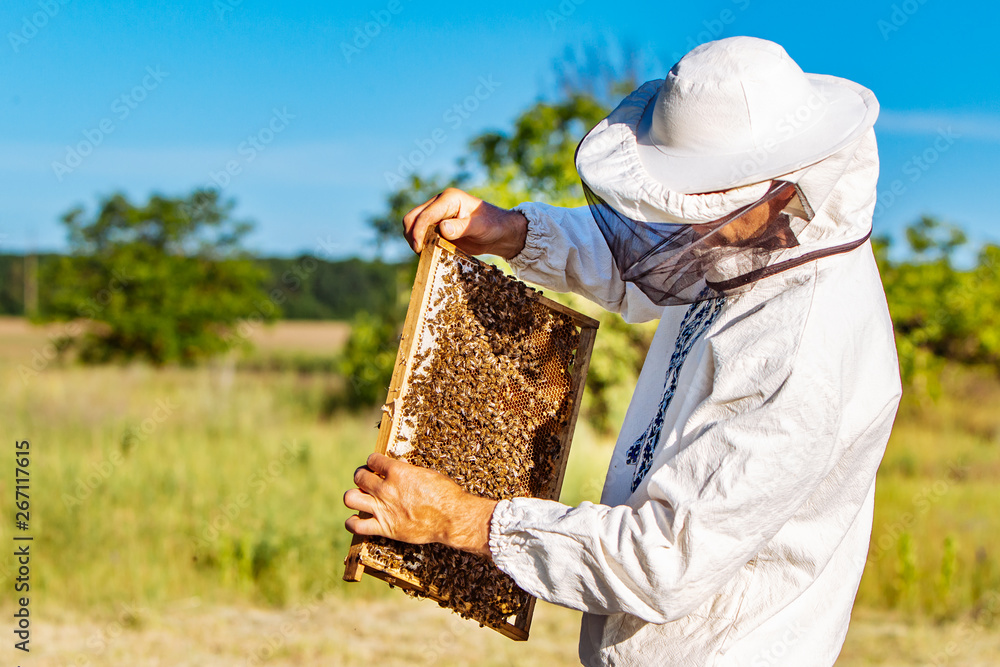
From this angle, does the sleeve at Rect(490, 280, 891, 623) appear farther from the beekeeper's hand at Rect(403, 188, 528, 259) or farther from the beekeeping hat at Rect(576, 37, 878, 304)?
the beekeeper's hand at Rect(403, 188, 528, 259)

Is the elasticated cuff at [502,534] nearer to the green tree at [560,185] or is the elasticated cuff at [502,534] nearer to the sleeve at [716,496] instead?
the sleeve at [716,496]

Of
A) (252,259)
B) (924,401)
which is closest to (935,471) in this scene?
(924,401)

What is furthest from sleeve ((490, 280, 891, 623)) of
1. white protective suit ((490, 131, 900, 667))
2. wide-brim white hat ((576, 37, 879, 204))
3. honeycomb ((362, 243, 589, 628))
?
honeycomb ((362, 243, 589, 628))

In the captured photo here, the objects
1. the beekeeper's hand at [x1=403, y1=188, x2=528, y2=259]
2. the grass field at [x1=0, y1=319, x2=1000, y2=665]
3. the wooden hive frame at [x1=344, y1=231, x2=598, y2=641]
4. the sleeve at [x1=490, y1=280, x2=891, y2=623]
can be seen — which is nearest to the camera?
the sleeve at [x1=490, y1=280, x2=891, y2=623]

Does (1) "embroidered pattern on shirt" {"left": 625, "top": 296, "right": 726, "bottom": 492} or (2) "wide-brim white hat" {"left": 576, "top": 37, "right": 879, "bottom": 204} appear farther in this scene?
(1) "embroidered pattern on shirt" {"left": 625, "top": 296, "right": 726, "bottom": 492}

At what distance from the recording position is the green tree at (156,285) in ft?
42.4

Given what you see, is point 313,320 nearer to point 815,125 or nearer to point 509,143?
point 509,143

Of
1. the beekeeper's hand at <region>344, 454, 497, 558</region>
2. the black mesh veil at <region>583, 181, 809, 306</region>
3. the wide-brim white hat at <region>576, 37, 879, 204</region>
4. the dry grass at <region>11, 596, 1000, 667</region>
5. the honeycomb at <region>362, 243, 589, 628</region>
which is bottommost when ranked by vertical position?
the dry grass at <region>11, 596, 1000, 667</region>

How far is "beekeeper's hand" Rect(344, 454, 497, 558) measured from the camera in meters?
1.95

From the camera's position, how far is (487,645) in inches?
226

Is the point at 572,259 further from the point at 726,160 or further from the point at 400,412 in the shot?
the point at 726,160

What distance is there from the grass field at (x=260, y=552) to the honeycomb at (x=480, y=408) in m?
3.48

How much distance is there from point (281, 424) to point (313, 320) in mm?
22985

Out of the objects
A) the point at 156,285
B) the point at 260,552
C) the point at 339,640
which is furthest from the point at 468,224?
the point at 156,285
